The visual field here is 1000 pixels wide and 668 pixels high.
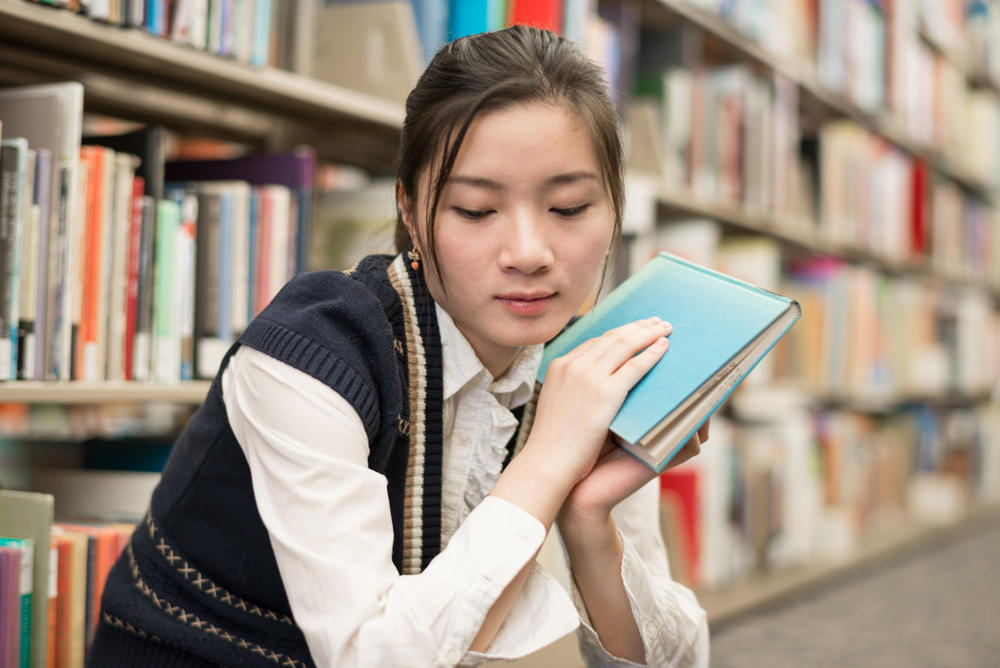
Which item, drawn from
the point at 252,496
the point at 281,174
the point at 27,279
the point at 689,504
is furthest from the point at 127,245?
the point at 689,504

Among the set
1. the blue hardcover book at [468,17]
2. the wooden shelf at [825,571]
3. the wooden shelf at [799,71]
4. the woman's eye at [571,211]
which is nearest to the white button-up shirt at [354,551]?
the woman's eye at [571,211]

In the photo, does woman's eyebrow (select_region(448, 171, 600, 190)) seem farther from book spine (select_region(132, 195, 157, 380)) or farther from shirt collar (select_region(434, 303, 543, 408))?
book spine (select_region(132, 195, 157, 380))

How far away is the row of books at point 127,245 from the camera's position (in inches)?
40.4

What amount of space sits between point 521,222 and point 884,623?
170 cm

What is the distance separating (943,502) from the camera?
3.36m

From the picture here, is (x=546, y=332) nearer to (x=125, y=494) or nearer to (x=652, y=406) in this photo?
(x=652, y=406)

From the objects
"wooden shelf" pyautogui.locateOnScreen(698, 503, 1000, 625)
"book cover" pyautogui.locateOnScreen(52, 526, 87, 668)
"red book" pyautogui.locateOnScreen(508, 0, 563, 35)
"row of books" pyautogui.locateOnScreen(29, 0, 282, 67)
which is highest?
"red book" pyautogui.locateOnScreen(508, 0, 563, 35)

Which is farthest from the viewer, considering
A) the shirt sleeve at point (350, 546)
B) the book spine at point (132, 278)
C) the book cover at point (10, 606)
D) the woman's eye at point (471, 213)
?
the book spine at point (132, 278)

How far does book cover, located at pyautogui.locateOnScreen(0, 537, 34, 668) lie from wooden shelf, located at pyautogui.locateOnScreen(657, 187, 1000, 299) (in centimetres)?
136

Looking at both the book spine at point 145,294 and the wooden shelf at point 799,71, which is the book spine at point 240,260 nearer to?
the book spine at point 145,294

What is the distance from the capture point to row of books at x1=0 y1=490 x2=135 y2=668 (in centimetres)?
95

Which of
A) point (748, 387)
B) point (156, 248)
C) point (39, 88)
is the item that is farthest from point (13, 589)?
point (748, 387)

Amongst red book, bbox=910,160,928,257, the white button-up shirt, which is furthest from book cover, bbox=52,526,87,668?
red book, bbox=910,160,928,257

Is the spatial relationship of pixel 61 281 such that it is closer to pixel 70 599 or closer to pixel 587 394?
pixel 70 599
